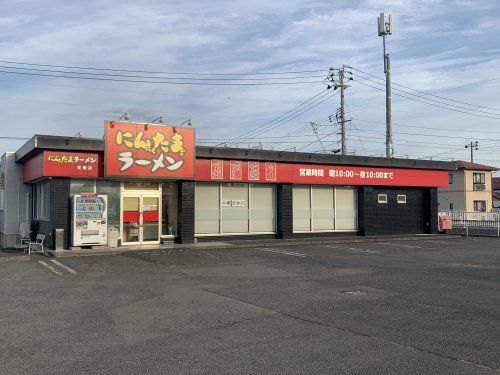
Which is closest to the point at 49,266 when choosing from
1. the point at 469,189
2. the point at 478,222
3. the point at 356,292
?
the point at 356,292

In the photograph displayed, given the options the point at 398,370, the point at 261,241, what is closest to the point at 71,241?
the point at 261,241

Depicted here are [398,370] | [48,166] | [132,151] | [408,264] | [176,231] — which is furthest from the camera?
[176,231]

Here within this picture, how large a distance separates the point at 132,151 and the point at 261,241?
724 cm

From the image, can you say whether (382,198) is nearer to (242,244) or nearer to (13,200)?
(242,244)

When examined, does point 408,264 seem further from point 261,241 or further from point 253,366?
point 253,366

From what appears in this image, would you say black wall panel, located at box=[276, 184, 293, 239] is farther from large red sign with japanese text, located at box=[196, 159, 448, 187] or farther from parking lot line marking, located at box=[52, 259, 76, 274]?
parking lot line marking, located at box=[52, 259, 76, 274]

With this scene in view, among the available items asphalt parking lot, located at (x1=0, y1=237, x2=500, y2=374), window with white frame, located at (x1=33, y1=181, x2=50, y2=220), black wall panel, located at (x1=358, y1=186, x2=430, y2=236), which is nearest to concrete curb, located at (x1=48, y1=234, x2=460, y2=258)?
black wall panel, located at (x1=358, y1=186, x2=430, y2=236)

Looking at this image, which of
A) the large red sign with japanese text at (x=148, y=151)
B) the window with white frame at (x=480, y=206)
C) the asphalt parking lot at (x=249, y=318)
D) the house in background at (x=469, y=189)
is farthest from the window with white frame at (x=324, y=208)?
the window with white frame at (x=480, y=206)

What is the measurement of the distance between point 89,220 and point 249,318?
12391mm

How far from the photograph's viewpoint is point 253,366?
18.8 feet

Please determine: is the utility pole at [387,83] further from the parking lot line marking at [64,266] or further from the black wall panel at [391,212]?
the parking lot line marking at [64,266]

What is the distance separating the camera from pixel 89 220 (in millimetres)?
18969

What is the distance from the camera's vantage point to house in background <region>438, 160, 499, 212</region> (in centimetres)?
5492

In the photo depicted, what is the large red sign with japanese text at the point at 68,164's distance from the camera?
1895 cm
